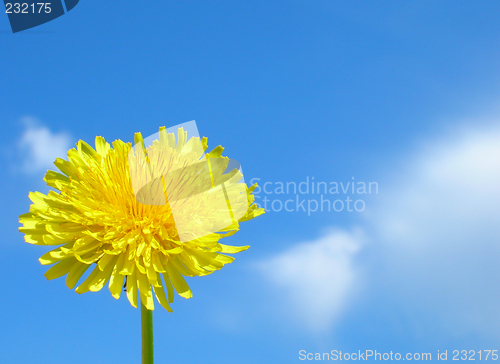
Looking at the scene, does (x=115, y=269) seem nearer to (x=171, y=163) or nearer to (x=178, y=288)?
(x=178, y=288)

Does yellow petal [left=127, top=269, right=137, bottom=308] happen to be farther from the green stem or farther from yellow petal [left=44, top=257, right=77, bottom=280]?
yellow petal [left=44, top=257, right=77, bottom=280]

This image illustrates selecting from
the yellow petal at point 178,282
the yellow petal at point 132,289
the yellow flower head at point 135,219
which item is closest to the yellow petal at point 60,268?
the yellow flower head at point 135,219

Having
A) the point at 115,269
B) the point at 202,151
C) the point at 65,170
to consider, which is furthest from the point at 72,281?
the point at 202,151

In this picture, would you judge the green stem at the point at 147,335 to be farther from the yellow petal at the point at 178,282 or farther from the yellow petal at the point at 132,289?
the yellow petal at the point at 178,282

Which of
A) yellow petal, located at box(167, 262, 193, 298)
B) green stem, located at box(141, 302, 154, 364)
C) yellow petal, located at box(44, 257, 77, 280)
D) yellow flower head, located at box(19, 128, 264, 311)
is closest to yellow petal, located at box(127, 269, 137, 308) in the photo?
yellow flower head, located at box(19, 128, 264, 311)

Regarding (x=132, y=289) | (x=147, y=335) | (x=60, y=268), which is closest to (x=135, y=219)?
(x=132, y=289)

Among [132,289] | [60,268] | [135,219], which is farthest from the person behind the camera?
[135,219]

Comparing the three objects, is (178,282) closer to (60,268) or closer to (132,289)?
(132,289)
